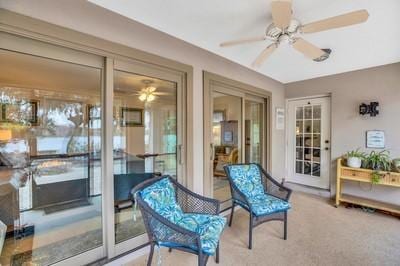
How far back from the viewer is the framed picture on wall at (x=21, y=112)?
9.48ft

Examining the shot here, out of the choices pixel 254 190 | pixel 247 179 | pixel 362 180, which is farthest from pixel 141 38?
pixel 362 180

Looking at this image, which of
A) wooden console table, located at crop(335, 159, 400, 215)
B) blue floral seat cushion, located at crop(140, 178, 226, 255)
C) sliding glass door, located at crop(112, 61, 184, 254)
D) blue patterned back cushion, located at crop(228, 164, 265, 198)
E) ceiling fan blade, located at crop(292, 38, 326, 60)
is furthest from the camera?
wooden console table, located at crop(335, 159, 400, 215)

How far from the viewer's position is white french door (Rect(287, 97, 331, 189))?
4309 millimetres

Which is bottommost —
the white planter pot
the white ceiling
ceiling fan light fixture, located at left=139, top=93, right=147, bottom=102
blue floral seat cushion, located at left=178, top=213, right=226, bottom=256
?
blue floral seat cushion, located at left=178, top=213, right=226, bottom=256

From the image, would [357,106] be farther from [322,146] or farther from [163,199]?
[163,199]

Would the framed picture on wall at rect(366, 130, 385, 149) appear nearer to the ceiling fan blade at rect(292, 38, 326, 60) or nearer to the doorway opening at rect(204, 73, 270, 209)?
the doorway opening at rect(204, 73, 270, 209)

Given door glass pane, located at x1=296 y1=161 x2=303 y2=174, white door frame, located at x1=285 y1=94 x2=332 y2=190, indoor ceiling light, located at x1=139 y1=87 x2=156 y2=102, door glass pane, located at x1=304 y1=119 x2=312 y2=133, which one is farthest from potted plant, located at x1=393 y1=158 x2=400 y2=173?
indoor ceiling light, located at x1=139 y1=87 x2=156 y2=102

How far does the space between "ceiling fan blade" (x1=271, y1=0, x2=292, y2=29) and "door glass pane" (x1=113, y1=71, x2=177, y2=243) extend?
4.53ft

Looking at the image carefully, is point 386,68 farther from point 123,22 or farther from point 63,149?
point 63,149

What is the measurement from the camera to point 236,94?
364cm

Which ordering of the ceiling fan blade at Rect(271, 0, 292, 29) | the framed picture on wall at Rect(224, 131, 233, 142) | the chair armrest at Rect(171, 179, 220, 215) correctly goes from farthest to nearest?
the framed picture on wall at Rect(224, 131, 233, 142), the chair armrest at Rect(171, 179, 220, 215), the ceiling fan blade at Rect(271, 0, 292, 29)

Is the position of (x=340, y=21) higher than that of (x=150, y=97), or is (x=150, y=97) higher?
(x=340, y=21)

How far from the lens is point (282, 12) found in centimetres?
170

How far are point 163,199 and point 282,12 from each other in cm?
195
